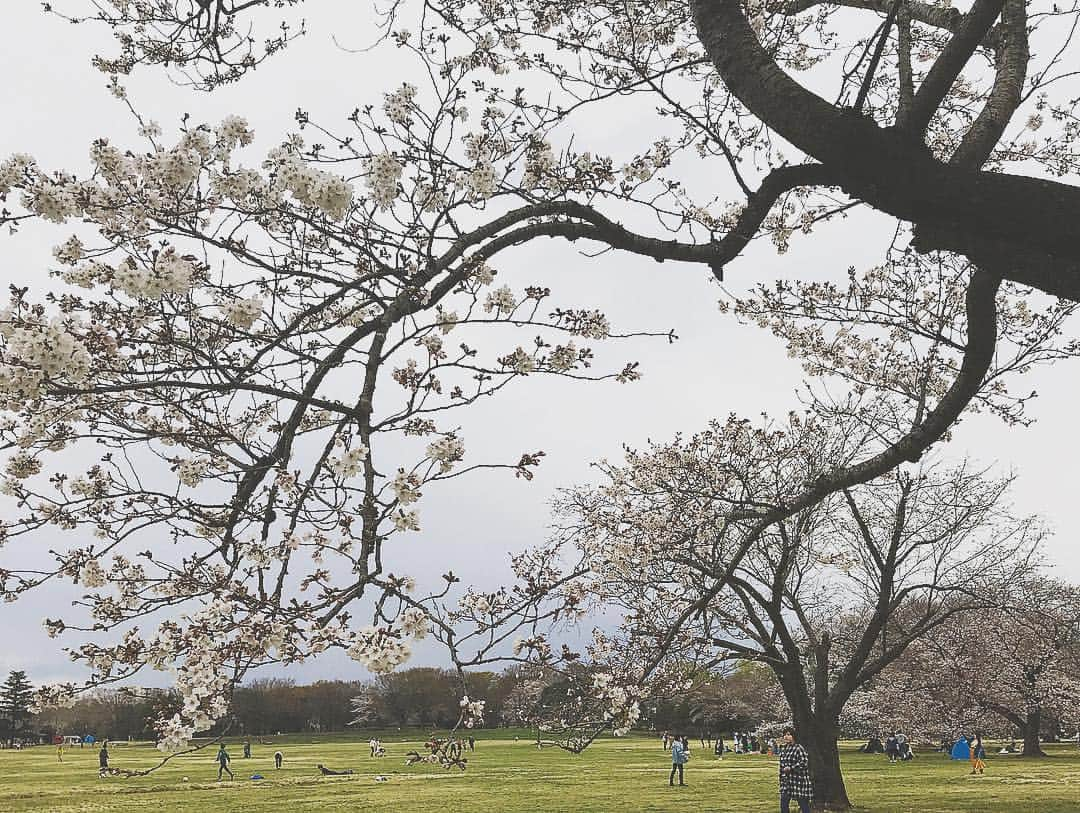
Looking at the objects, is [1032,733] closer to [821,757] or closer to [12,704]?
[821,757]

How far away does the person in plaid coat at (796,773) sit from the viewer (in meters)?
10.6

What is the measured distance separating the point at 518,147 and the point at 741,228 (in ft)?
5.17

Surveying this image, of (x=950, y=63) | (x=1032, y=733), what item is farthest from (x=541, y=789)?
(x=1032, y=733)

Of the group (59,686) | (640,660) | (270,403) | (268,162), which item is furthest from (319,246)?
(640,660)

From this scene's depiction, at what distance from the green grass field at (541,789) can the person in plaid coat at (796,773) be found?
3102 millimetres

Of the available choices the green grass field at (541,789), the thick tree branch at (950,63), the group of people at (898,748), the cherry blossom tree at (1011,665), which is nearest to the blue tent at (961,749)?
the green grass field at (541,789)

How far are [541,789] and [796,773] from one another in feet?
31.8

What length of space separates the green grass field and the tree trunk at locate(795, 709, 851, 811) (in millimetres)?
991

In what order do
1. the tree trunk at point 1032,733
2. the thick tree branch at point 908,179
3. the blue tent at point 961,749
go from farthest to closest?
the blue tent at point 961,749
the tree trunk at point 1032,733
the thick tree branch at point 908,179

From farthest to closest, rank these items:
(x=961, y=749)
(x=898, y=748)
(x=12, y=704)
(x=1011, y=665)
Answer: (x=12, y=704) < (x=898, y=748) < (x=961, y=749) < (x=1011, y=665)

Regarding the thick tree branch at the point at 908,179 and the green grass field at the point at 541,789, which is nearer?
the thick tree branch at the point at 908,179

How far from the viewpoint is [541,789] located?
18.9 m

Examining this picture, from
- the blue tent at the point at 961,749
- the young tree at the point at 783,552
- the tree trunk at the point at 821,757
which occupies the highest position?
the young tree at the point at 783,552

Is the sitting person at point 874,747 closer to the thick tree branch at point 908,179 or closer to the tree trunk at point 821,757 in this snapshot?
the tree trunk at point 821,757
